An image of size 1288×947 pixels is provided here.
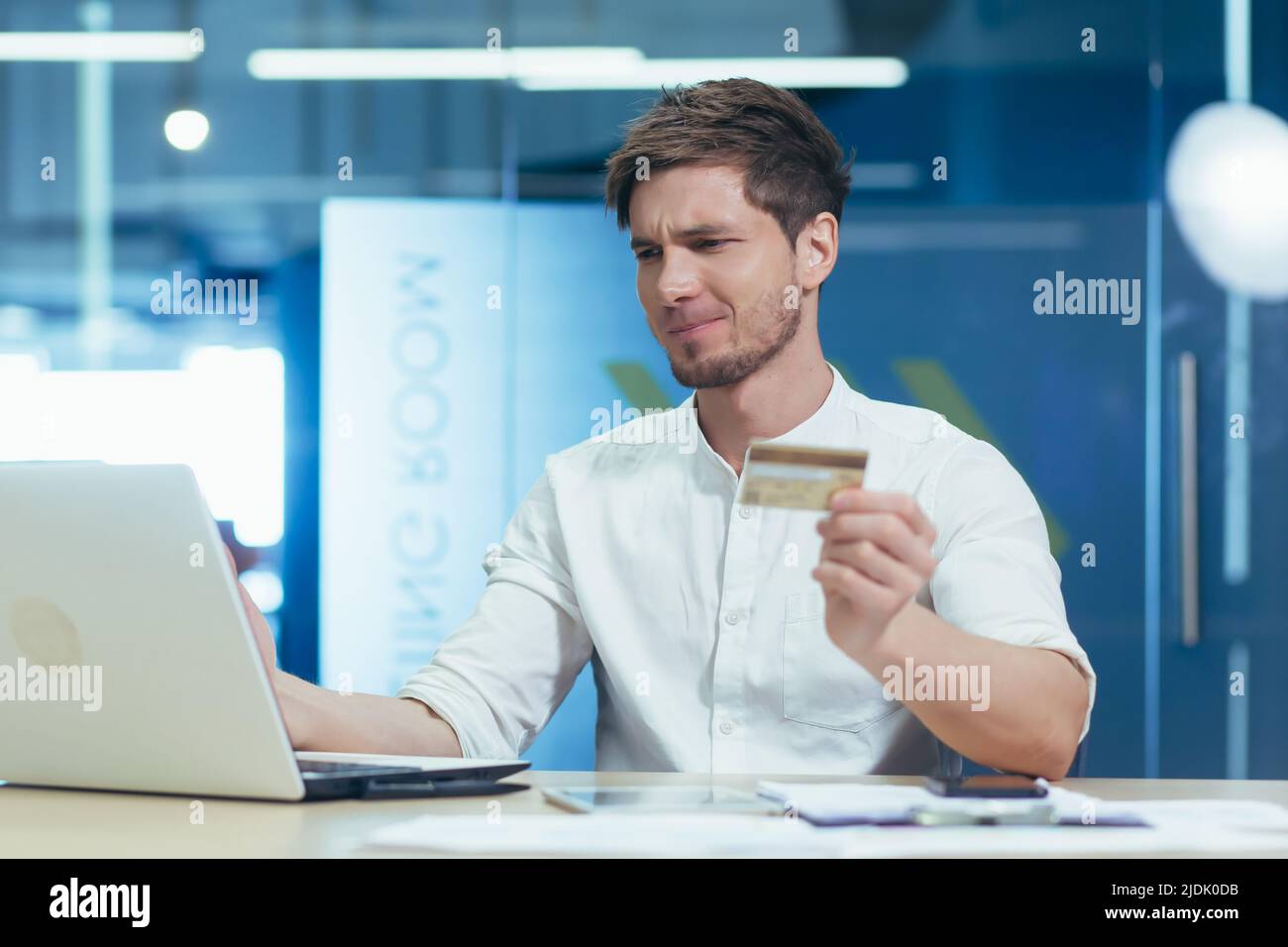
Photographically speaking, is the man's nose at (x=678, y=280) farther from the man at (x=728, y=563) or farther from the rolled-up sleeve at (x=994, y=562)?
the rolled-up sleeve at (x=994, y=562)

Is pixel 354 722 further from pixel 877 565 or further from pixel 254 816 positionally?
pixel 877 565

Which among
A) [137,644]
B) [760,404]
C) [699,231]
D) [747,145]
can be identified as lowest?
[137,644]

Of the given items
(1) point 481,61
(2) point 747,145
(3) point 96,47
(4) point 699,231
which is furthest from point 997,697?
(3) point 96,47

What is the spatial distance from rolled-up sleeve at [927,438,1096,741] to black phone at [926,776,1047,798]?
1.27 feet

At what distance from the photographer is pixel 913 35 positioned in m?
3.35

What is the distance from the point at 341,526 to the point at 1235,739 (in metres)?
2.26

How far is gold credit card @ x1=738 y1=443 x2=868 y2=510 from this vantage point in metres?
1.00

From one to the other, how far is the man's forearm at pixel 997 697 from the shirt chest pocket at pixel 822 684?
219mm

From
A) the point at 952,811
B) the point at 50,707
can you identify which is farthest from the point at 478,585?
the point at 952,811

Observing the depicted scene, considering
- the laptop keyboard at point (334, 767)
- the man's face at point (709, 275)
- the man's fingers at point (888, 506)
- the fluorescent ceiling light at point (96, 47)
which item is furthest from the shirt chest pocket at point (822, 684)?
the fluorescent ceiling light at point (96, 47)

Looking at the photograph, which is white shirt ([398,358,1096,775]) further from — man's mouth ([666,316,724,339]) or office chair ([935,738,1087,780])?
man's mouth ([666,316,724,339])

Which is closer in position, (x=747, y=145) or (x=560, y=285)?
(x=747, y=145)

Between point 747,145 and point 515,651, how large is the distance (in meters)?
0.78

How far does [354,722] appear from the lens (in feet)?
4.78
